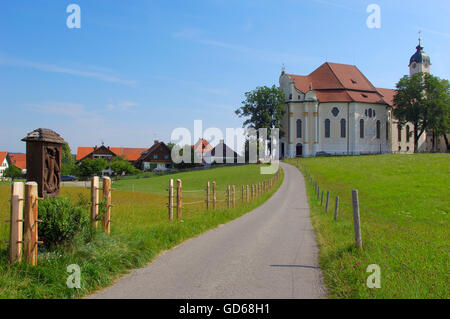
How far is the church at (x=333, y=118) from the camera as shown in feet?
258

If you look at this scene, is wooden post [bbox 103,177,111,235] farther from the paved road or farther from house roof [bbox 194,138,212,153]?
house roof [bbox 194,138,212,153]

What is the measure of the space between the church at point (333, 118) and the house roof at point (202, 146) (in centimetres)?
2171

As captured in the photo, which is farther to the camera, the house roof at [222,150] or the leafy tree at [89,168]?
the house roof at [222,150]

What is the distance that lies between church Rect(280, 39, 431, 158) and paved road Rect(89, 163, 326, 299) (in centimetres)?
6930

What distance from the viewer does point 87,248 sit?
6637mm

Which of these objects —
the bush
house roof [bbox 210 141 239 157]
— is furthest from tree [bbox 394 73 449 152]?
the bush

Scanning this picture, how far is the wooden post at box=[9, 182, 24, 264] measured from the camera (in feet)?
18.7

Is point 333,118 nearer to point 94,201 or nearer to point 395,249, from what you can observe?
point 395,249

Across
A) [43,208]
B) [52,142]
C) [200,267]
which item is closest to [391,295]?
[200,267]

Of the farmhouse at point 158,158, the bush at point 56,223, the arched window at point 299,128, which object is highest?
the arched window at point 299,128

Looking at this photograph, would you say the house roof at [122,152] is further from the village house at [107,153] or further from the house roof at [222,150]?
the house roof at [222,150]

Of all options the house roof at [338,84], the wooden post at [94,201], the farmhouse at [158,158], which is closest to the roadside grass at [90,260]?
the wooden post at [94,201]
